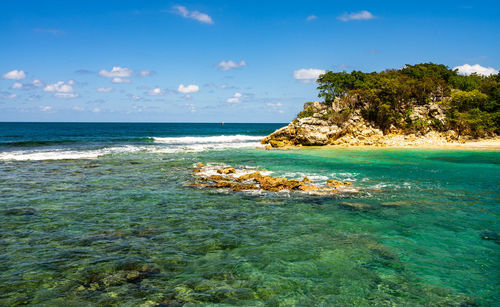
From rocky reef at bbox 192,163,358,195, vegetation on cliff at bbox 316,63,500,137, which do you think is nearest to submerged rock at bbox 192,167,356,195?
rocky reef at bbox 192,163,358,195

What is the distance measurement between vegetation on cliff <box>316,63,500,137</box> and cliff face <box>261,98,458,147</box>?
21cm

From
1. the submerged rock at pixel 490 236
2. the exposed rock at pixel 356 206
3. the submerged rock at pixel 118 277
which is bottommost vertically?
the submerged rock at pixel 118 277

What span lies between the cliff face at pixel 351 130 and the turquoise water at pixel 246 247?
27664mm

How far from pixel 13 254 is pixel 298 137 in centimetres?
3832

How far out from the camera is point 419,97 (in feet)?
153

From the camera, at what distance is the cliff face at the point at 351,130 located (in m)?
42.5

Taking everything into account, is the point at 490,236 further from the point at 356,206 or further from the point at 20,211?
the point at 20,211

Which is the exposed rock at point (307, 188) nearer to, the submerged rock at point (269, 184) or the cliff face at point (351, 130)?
the submerged rock at point (269, 184)

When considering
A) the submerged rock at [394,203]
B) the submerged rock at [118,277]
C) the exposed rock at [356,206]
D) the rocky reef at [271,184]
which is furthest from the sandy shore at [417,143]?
the submerged rock at [118,277]

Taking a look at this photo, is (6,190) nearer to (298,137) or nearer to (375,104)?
(298,137)

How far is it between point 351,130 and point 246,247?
132 feet

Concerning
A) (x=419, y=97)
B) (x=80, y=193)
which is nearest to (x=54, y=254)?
(x=80, y=193)

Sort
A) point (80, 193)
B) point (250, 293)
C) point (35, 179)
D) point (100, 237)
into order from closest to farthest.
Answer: point (250, 293) → point (100, 237) → point (80, 193) → point (35, 179)

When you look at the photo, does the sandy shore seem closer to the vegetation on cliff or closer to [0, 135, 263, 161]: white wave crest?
the vegetation on cliff
